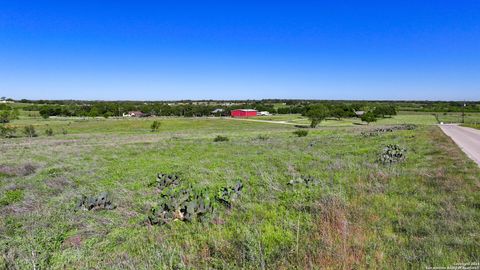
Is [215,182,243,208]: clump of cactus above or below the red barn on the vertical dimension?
below

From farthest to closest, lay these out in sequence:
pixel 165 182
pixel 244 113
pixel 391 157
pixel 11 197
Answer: pixel 244 113 → pixel 391 157 → pixel 165 182 → pixel 11 197

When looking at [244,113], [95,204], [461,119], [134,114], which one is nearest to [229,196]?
[95,204]

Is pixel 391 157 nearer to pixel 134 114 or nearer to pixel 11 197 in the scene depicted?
pixel 11 197

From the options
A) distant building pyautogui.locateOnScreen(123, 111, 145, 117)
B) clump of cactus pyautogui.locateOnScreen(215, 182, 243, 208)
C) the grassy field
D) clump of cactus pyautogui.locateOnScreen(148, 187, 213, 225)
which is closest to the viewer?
the grassy field

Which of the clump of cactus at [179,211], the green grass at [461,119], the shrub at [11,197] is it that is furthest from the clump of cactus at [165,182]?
the green grass at [461,119]

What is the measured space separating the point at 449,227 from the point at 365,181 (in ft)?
15.7

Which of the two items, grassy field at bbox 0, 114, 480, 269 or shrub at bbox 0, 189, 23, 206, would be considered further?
shrub at bbox 0, 189, 23, 206

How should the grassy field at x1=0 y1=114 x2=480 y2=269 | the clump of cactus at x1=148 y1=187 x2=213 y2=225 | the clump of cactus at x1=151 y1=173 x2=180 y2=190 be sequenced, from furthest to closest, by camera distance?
the clump of cactus at x1=151 y1=173 x2=180 y2=190, the clump of cactus at x1=148 y1=187 x2=213 y2=225, the grassy field at x1=0 y1=114 x2=480 y2=269

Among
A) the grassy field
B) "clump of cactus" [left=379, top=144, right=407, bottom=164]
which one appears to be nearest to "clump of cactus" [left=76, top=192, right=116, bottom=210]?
the grassy field

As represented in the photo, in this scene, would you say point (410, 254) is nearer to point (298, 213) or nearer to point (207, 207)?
point (298, 213)

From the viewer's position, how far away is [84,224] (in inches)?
282

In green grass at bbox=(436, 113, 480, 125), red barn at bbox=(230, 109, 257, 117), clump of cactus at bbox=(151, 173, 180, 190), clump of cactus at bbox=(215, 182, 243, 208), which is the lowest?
green grass at bbox=(436, 113, 480, 125)

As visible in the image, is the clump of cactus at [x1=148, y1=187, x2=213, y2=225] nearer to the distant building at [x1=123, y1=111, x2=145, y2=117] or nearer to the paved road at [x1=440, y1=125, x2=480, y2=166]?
the paved road at [x1=440, y1=125, x2=480, y2=166]

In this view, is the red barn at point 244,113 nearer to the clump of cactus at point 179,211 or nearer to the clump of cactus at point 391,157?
the clump of cactus at point 391,157
